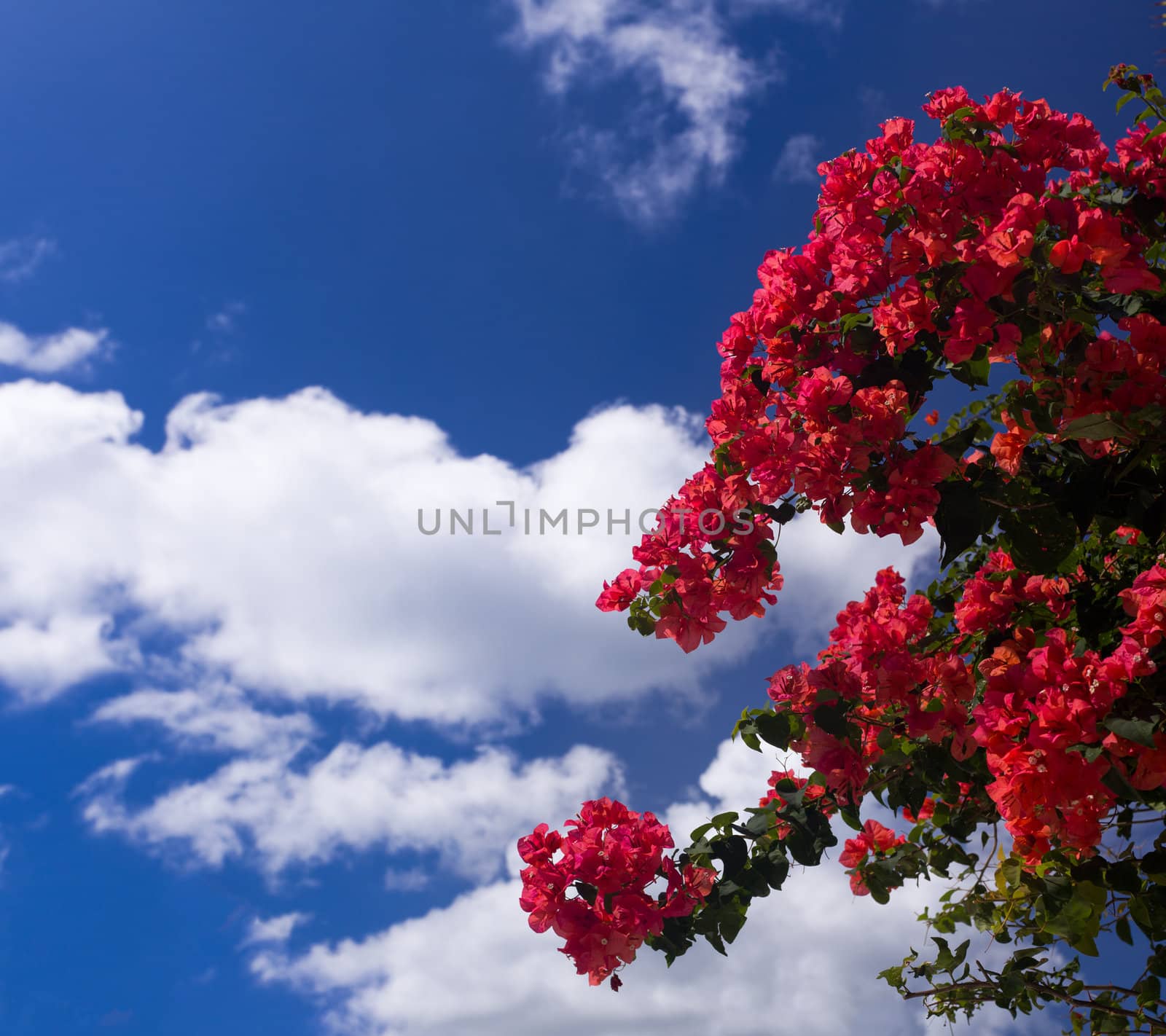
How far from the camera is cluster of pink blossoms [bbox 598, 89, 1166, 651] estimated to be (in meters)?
2.24

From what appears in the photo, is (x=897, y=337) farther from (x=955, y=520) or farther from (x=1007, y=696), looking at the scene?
(x=1007, y=696)

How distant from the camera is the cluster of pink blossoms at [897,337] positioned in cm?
224

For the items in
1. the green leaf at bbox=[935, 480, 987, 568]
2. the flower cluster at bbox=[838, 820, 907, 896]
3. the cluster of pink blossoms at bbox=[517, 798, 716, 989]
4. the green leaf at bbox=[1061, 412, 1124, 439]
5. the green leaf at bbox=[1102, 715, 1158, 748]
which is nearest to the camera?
the green leaf at bbox=[1102, 715, 1158, 748]

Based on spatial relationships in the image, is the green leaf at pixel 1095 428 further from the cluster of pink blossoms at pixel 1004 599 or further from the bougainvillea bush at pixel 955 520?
the cluster of pink blossoms at pixel 1004 599

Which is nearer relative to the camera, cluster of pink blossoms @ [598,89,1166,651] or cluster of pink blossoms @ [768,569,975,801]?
cluster of pink blossoms @ [598,89,1166,651]

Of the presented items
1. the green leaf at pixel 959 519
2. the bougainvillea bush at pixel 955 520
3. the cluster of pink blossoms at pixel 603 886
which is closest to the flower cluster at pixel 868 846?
the bougainvillea bush at pixel 955 520

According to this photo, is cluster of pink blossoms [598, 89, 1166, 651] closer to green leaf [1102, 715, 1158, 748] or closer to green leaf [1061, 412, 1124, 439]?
green leaf [1061, 412, 1124, 439]

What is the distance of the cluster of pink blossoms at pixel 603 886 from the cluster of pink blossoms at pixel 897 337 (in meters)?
0.55

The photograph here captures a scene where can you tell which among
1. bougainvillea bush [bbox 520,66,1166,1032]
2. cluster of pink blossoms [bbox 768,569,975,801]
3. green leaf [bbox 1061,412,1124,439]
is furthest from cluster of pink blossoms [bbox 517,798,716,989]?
green leaf [bbox 1061,412,1124,439]

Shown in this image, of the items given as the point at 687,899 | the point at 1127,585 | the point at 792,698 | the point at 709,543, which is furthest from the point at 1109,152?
the point at 687,899

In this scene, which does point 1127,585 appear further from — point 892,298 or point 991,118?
point 991,118

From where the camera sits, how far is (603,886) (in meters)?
2.50

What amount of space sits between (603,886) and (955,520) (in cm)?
127

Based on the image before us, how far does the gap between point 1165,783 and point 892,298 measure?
126 centimetres
